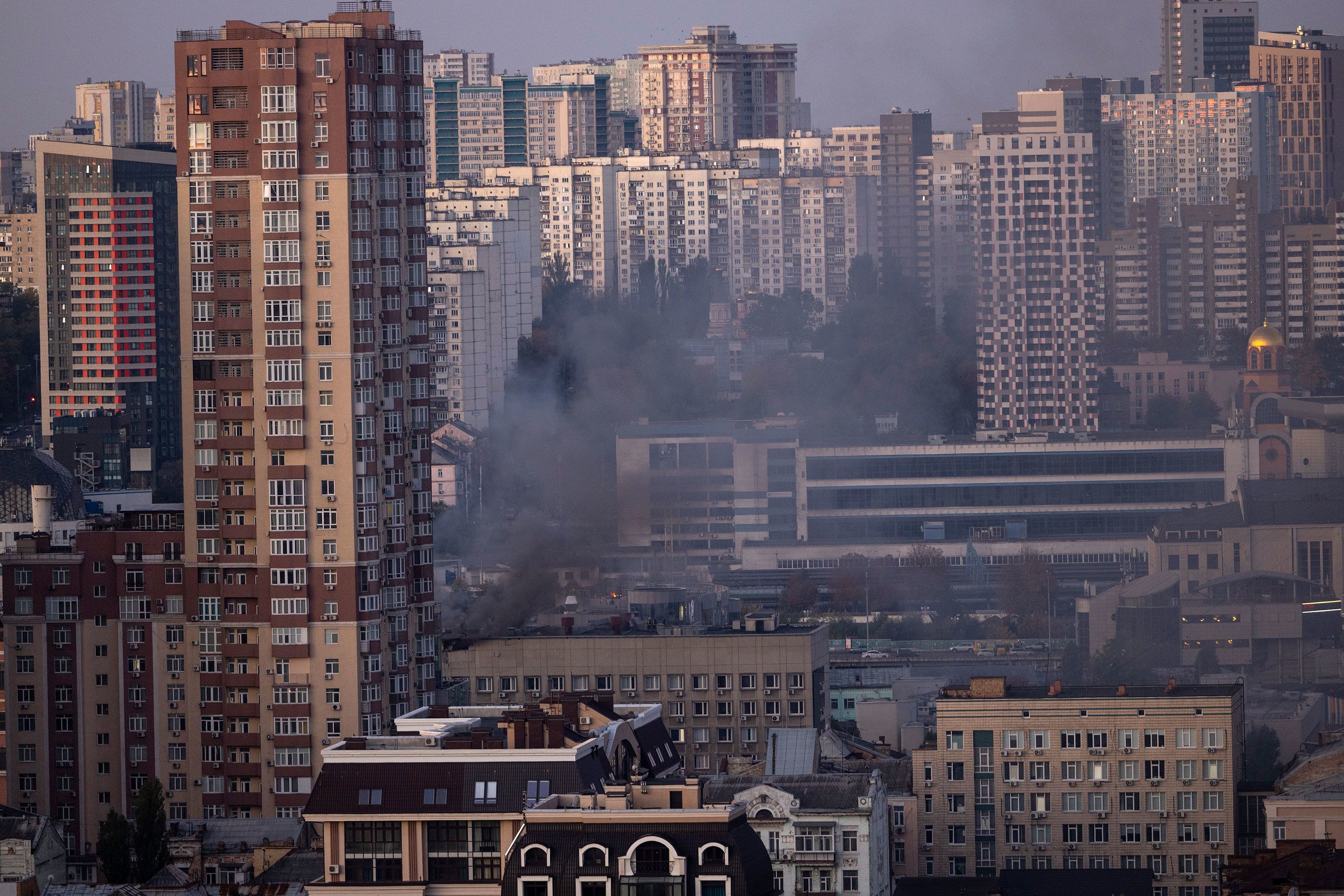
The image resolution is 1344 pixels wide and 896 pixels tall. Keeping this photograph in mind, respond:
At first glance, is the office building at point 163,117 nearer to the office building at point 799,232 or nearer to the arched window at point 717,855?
the office building at point 799,232

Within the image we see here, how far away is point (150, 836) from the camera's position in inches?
1258

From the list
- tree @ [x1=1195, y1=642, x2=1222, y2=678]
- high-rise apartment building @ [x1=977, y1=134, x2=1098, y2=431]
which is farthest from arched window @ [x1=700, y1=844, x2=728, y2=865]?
high-rise apartment building @ [x1=977, y1=134, x2=1098, y2=431]

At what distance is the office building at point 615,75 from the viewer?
142 meters

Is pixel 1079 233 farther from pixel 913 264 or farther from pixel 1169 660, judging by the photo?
pixel 1169 660

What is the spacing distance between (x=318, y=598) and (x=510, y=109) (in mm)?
95828

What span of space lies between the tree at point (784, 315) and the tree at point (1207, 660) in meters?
49.0

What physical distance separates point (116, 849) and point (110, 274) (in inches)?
2249

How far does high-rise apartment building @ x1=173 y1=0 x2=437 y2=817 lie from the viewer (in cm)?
3484

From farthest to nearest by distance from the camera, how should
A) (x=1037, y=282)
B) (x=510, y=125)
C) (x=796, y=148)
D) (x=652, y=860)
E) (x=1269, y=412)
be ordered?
(x=510, y=125)
(x=796, y=148)
(x=1037, y=282)
(x=1269, y=412)
(x=652, y=860)

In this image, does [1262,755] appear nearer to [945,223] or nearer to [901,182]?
[945,223]

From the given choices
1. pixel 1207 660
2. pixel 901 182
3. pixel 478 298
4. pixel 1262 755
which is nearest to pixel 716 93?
pixel 901 182

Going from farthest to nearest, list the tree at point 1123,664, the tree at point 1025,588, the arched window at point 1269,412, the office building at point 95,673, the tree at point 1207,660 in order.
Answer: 1. the arched window at point 1269,412
2. the tree at point 1025,588
3. the tree at point 1207,660
4. the tree at point 1123,664
5. the office building at point 95,673

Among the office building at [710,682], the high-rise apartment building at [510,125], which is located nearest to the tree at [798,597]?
the office building at [710,682]

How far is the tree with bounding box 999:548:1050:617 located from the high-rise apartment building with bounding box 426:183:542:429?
64.1ft
